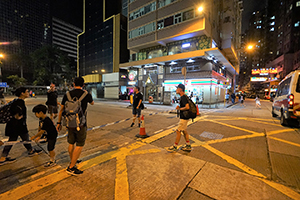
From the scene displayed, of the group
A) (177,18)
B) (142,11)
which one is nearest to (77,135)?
(177,18)

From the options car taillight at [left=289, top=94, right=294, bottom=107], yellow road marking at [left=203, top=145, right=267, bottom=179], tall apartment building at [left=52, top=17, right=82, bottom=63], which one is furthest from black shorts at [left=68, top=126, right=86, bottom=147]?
tall apartment building at [left=52, top=17, right=82, bottom=63]

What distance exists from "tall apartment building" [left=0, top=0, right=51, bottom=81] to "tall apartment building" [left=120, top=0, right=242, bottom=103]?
174 ft

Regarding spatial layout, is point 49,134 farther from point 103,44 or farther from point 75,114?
point 103,44

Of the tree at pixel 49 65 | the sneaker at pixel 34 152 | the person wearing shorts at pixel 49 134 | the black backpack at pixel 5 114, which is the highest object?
the tree at pixel 49 65

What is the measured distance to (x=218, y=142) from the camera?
4617 mm

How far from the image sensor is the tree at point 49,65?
44.4 meters

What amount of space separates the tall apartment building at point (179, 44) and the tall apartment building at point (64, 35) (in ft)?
258

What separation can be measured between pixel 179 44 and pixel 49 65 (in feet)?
152

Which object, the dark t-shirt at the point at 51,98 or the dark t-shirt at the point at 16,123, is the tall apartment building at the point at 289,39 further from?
the dark t-shirt at the point at 16,123

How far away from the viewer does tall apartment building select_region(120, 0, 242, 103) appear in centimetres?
1856

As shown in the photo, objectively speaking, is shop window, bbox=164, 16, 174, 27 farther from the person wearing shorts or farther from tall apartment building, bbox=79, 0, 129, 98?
the person wearing shorts

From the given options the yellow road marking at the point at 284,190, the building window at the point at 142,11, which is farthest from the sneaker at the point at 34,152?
the building window at the point at 142,11

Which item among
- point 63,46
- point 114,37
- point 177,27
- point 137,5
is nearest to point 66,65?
point 114,37

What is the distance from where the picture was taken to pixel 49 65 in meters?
46.9
